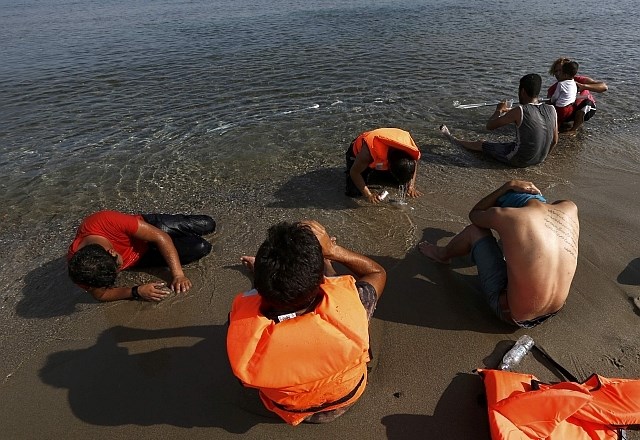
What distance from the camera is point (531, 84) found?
5.58 metres

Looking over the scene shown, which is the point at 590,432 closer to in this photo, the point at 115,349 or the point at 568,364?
the point at 568,364

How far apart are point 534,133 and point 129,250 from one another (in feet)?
16.7

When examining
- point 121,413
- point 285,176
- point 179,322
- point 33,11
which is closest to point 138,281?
point 179,322

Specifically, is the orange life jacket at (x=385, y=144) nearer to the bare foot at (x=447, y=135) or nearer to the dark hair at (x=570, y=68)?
the bare foot at (x=447, y=135)

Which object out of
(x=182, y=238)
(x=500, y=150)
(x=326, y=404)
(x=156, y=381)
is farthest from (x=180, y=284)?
(x=500, y=150)

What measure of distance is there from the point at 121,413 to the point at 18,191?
14.1ft

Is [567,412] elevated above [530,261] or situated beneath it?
situated beneath

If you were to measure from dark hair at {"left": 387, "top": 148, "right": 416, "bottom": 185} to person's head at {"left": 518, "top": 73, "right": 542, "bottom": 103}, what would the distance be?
2.36 metres

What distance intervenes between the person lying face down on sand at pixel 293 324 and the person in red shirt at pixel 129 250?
5.52 ft

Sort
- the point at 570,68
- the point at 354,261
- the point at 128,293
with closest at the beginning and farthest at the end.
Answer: the point at 354,261 → the point at 128,293 → the point at 570,68

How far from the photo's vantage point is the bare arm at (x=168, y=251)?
12.3 feet

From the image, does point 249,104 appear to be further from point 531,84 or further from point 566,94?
point 566,94

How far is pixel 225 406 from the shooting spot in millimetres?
2807

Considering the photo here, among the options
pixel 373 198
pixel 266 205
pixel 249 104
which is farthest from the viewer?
pixel 249 104
